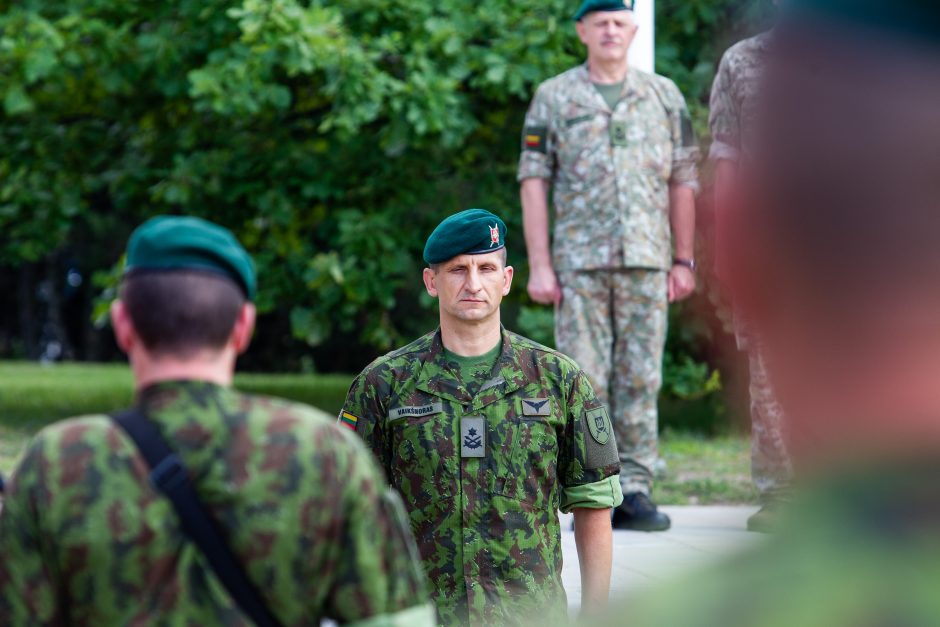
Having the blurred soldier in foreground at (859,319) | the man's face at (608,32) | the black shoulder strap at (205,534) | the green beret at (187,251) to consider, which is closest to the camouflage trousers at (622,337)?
the man's face at (608,32)

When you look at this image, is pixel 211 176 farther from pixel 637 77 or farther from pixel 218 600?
pixel 218 600

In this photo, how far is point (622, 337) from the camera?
5.94 m

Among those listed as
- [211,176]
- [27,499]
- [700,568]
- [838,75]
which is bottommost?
[27,499]

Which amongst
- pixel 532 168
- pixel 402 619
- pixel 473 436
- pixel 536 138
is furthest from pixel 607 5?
pixel 402 619

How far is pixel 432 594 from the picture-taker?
3426 mm

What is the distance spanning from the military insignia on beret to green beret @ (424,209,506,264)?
0.53 meters

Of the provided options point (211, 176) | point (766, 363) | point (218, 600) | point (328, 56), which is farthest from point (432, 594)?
point (211, 176)

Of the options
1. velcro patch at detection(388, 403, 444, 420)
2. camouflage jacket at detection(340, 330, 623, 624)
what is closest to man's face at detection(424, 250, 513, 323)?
camouflage jacket at detection(340, 330, 623, 624)

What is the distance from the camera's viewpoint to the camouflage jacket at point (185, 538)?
5.82 feet

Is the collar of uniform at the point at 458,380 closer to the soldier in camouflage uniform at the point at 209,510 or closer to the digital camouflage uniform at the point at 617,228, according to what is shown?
the soldier in camouflage uniform at the point at 209,510

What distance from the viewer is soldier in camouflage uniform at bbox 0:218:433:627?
1.77m

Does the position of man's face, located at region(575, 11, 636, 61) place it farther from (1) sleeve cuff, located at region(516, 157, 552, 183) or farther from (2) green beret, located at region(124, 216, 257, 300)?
(2) green beret, located at region(124, 216, 257, 300)

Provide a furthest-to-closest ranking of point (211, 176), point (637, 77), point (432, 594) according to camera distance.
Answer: point (211, 176) → point (637, 77) → point (432, 594)

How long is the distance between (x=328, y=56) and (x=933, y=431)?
847cm
